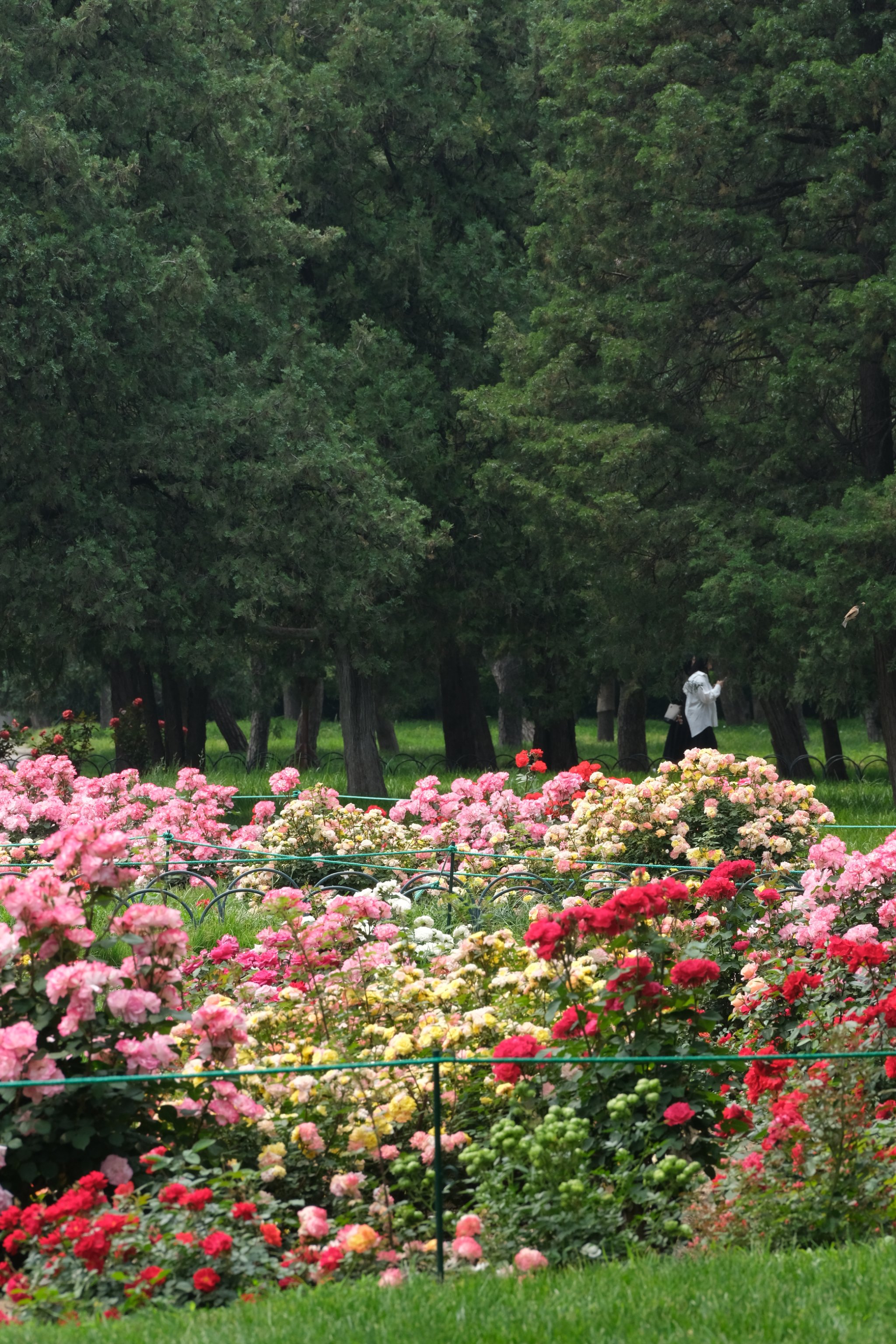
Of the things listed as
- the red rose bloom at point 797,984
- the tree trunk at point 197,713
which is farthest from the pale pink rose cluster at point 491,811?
the tree trunk at point 197,713

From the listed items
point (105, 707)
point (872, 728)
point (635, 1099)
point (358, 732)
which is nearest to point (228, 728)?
point (358, 732)

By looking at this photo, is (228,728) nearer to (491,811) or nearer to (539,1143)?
(491,811)

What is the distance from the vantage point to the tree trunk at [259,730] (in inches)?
1103

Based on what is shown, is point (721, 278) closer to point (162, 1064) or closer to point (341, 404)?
point (341, 404)

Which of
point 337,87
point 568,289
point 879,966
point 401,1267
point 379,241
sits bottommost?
point 401,1267

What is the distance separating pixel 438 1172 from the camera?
14.5ft

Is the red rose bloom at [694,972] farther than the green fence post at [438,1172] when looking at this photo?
Yes

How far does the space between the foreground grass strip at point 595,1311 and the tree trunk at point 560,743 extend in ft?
65.2

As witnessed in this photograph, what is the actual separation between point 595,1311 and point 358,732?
54.7ft

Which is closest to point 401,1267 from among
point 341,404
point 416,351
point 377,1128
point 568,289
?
point 377,1128

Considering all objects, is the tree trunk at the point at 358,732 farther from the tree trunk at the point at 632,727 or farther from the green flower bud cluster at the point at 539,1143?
the green flower bud cluster at the point at 539,1143

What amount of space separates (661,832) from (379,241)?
1396 centimetres

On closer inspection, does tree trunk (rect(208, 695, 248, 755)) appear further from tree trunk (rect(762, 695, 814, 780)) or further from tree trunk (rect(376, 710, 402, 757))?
tree trunk (rect(762, 695, 814, 780))

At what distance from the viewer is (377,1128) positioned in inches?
195
